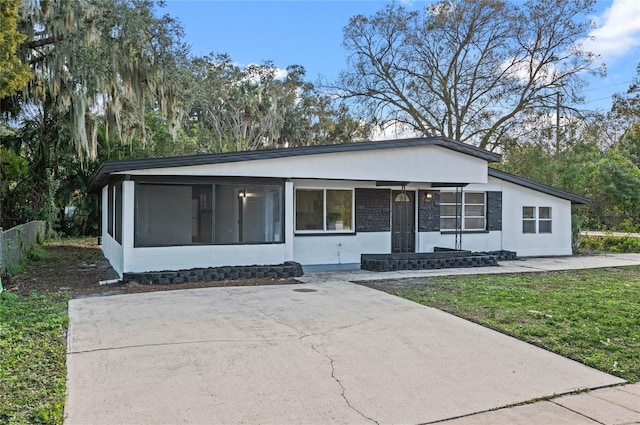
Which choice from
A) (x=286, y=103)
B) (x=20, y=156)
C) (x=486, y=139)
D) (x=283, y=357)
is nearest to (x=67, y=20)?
(x=20, y=156)

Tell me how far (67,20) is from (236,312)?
32.9 ft

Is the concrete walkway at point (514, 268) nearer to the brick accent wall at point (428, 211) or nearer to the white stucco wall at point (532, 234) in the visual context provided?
the white stucco wall at point (532, 234)

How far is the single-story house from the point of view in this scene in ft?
33.4

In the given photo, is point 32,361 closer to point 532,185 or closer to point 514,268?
point 514,268

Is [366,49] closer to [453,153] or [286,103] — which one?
[286,103]

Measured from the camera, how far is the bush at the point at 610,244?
18195 mm

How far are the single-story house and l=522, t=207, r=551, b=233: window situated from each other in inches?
1.3

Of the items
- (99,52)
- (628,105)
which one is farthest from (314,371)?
(628,105)

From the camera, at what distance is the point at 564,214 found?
16.1m

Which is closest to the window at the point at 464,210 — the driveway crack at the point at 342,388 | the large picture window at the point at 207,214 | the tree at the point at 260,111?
the large picture window at the point at 207,214

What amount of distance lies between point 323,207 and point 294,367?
330 inches

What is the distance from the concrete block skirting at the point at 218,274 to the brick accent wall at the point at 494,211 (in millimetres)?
7166

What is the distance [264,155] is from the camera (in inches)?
422

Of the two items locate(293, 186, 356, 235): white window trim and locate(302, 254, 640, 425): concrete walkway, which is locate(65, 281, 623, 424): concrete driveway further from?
locate(293, 186, 356, 235): white window trim
